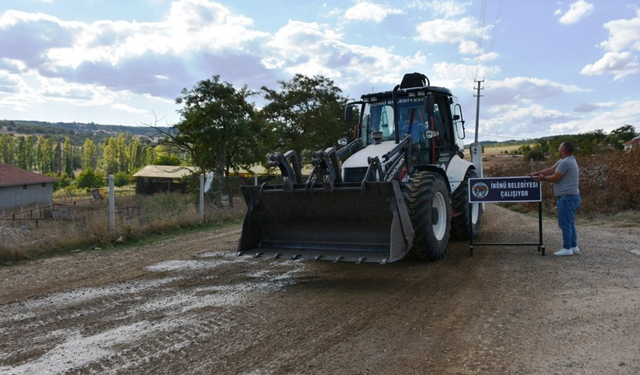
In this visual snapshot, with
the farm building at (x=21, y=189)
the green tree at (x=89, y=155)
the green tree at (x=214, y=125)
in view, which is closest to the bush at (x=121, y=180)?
the farm building at (x=21, y=189)

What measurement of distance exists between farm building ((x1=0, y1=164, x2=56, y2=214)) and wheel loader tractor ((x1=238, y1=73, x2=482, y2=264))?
4096 cm

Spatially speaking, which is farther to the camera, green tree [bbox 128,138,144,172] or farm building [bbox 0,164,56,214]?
green tree [bbox 128,138,144,172]

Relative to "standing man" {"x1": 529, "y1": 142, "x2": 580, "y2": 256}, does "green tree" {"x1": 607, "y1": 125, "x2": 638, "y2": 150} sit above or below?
above

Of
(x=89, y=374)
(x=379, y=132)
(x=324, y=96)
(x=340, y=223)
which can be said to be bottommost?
(x=89, y=374)

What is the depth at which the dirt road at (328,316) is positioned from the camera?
4.11 metres

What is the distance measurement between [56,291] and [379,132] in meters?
5.52

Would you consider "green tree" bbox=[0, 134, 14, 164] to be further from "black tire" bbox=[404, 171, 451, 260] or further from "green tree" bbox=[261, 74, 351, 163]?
"black tire" bbox=[404, 171, 451, 260]

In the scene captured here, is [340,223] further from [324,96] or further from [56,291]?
[324,96]

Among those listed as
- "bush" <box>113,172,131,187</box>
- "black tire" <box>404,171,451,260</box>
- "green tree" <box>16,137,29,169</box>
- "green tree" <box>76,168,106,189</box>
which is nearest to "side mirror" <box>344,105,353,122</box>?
"black tire" <box>404,171,451,260</box>

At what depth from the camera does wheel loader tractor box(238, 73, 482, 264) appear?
6785 millimetres

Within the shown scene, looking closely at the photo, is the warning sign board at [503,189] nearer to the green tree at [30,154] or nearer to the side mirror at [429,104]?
the side mirror at [429,104]

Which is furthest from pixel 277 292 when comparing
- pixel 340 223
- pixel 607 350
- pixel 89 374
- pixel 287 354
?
pixel 607 350

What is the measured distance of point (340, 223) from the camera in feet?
24.0

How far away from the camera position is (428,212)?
6.88 meters
